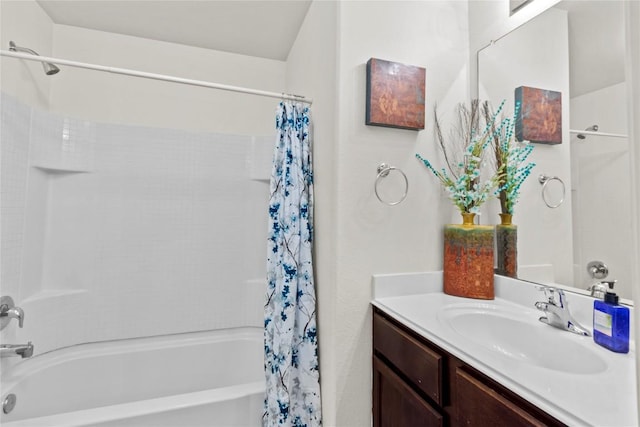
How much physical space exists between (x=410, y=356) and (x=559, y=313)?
487mm

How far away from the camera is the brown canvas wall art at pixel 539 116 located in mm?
1135

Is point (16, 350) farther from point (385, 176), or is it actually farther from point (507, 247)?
point (507, 247)

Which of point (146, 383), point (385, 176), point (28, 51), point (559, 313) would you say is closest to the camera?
point (559, 313)

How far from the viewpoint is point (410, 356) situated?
39.0 inches

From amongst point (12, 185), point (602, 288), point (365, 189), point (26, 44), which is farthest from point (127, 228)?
point (602, 288)

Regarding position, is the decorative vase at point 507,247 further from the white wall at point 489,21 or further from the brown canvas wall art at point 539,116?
the white wall at point 489,21

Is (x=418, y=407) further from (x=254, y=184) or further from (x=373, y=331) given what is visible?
(x=254, y=184)

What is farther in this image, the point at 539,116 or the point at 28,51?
the point at 28,51

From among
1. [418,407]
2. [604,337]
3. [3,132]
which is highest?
[3,132]

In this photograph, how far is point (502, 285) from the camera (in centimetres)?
127

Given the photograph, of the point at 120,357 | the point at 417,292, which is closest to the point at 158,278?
the point at 120,357

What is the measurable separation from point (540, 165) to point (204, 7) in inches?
76.6

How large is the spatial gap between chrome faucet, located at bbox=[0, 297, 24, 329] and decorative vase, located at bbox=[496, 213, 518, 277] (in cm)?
215

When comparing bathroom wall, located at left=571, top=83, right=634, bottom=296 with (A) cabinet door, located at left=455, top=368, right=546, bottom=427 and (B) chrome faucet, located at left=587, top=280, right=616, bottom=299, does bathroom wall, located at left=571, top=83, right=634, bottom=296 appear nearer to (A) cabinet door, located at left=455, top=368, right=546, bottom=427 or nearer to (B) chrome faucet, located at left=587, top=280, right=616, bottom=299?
(B) chrome faucet, located at left=587, top=280, right=616, bottom=299
